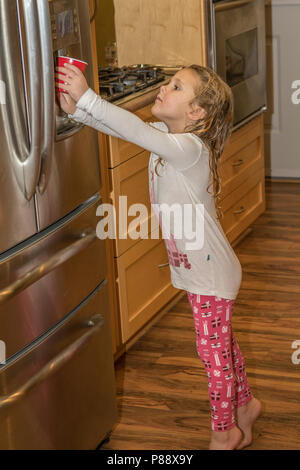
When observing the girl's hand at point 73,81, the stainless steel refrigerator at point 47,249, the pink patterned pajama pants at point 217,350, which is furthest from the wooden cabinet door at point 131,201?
the girl's hand at point 73,81

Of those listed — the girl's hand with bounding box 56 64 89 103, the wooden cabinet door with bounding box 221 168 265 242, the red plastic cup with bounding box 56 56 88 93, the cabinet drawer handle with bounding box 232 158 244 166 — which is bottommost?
the wooden cabinet door with bounding box 221 168 265 242

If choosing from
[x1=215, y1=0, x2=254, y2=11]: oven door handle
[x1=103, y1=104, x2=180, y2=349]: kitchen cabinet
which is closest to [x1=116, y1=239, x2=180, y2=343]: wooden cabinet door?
[x1=103, y1=104, x2=180, y2=349]: kitchen cabinet

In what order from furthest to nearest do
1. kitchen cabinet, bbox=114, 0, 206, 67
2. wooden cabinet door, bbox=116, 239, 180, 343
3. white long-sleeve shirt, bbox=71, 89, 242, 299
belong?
kitchen cabinet, bbox=114, 0, 206, 67
wooden cabinet door, bbox=116, 239, 180, 343
white long-sleeve shirt, bbox=71, 89, 242, 299

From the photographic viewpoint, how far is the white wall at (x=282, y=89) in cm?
433

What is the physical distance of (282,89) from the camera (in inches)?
176

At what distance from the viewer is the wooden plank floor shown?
7.32ft

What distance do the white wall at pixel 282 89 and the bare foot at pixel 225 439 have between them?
2.71 meters

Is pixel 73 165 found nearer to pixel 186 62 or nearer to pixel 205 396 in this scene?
pixel 205 396

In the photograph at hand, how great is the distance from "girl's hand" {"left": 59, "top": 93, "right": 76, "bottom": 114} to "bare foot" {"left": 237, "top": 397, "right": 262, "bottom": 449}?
982mm

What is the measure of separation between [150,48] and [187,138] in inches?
53.5

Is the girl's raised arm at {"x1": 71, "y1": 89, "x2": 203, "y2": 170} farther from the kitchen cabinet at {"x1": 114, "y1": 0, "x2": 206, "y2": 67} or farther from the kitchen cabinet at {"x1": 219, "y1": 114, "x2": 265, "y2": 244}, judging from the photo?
the kitchen cabinet at {"x1": 219, "y1": 114, "x2": 265, "y2": 244}

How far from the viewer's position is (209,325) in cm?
197

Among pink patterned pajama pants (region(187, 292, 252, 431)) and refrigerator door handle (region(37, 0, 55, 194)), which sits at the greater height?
refrigerator door handle (region(37, 0, 55, 194))

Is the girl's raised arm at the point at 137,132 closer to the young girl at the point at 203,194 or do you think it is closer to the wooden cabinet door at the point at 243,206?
the young girl at the point at 203,194
